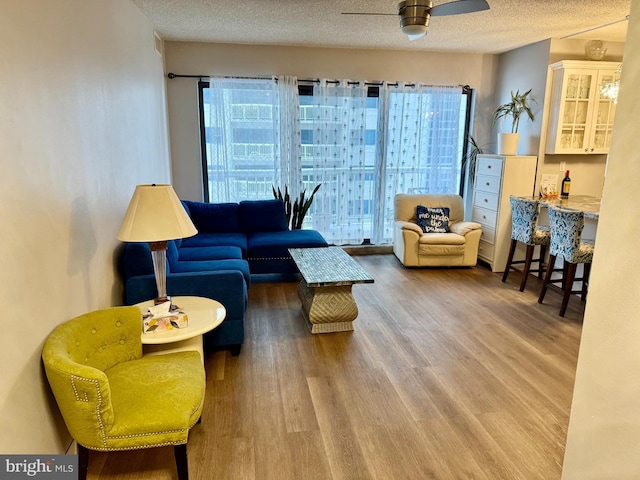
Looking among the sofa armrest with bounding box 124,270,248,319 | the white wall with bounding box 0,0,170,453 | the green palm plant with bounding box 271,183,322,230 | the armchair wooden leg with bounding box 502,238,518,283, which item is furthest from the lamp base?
the armchair wooden leg with bounding box 502,238,518,283

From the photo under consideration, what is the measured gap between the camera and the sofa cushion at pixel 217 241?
4539 millimetres

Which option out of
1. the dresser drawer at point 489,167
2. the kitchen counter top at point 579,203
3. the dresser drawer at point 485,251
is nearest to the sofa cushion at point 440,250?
the dresser drawer at point 485,251

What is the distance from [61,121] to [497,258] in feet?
15.6

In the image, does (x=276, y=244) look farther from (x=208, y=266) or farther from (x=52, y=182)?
(x=52, y=182)

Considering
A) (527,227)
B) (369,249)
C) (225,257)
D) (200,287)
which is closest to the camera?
(200,287)

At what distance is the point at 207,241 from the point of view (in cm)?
462

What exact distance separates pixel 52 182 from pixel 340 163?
406cm

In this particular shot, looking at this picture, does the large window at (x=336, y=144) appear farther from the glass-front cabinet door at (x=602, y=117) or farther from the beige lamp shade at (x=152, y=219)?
the beige lamp shade at (x=152, y=219)

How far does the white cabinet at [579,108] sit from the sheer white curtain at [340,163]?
2211mm

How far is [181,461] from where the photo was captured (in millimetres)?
1887

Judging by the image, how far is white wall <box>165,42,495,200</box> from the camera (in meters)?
5.21

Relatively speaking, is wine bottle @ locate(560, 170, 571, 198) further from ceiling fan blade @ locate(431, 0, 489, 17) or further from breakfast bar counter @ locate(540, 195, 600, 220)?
ceiling fan blade @ locate(431, 0, 489, 17)

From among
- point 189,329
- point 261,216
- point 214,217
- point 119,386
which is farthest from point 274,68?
point 119,386

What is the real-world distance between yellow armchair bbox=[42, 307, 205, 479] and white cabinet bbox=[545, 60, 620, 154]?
15.1ft
